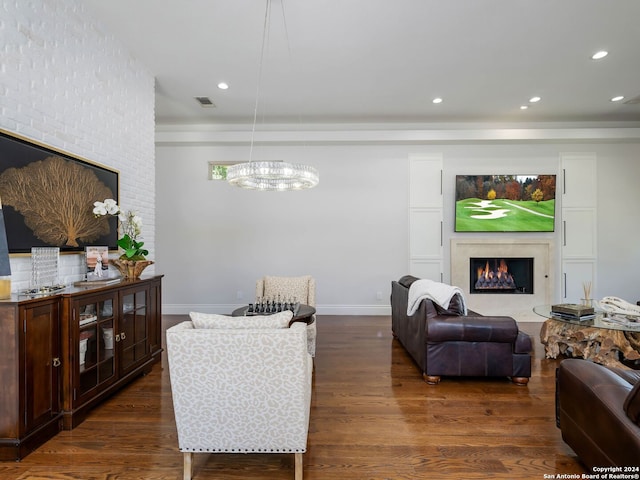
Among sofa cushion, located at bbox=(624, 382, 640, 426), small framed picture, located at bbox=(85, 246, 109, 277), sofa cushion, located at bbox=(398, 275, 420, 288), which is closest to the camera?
sofa cushion, located at bbox=(624, 382, 640, 426)

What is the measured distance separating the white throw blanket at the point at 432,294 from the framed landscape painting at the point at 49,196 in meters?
3.12

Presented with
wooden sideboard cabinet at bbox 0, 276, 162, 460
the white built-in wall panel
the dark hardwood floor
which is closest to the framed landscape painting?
wooden sideboard cabinet at bbox 0, 276, 162, 460

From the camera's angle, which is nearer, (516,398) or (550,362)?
(516,398)

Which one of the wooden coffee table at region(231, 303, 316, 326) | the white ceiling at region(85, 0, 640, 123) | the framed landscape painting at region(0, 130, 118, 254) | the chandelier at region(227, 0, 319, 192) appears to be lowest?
the wooden coffee table at region(231, 303, 316, 326)

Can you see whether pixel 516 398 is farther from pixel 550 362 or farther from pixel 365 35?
pixel 365 35

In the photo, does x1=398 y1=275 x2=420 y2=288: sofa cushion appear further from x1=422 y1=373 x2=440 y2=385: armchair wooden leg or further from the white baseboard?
the white baseboard

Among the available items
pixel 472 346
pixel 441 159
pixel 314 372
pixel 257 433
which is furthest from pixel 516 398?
pixel 441 159

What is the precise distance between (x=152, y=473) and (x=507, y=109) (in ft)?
19.6

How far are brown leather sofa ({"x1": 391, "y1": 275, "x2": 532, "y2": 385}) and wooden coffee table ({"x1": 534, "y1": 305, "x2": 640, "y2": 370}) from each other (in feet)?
2.30

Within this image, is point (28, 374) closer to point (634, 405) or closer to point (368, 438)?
point (368, 438)

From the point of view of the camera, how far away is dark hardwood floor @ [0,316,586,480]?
72.8 inches

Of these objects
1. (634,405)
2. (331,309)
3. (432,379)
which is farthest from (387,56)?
(331,309)

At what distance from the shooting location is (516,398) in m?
2.73

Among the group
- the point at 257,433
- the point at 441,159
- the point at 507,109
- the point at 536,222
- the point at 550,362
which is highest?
the point at 507,109
